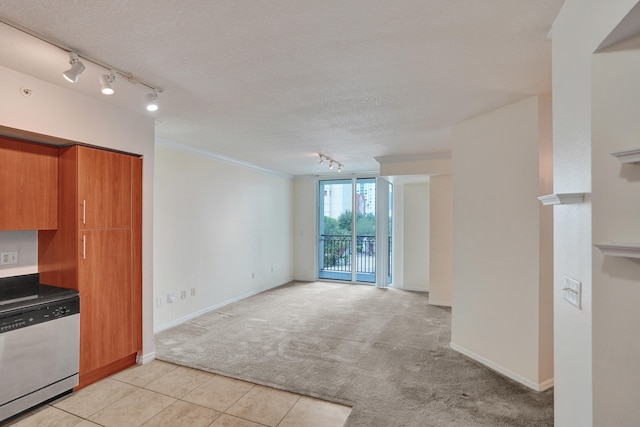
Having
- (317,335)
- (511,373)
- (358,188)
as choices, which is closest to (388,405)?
(511,373)

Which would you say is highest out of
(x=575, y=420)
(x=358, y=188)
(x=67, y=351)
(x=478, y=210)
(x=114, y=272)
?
(x=358, y=188)

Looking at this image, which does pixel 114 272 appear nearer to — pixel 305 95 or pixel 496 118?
pixel 305 95

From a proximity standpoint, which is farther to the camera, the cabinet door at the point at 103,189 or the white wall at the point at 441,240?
the white wall at the point at 441,240

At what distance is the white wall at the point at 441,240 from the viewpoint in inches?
206

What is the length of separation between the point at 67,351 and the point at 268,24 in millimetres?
2825

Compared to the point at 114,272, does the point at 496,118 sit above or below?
above

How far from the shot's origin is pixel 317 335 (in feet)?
12.6

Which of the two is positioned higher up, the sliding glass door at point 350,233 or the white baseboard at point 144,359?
the sliding glass door at point 350,233

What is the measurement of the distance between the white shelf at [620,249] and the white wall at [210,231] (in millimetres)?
4228

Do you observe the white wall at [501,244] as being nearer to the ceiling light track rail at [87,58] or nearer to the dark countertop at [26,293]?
the ceiling light track rail at [87,58]

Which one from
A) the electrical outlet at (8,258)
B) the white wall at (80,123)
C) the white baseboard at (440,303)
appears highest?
the white wall at (80,123)

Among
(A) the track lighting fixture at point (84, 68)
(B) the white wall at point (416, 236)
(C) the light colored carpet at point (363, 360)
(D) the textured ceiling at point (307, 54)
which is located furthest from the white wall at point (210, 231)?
(B) the white wall at point (416, 236)

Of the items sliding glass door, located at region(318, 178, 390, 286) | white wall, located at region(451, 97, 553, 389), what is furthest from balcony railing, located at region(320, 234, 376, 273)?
white wall, located at region(451, 97, 553, 389)

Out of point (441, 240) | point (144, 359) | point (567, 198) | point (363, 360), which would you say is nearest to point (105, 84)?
point (144, 359)
